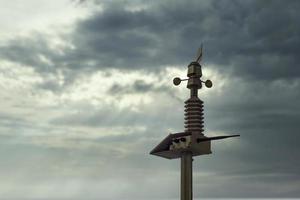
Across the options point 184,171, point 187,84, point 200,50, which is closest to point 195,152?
point 184,171

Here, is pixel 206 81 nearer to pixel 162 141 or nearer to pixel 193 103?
pixel 193 103

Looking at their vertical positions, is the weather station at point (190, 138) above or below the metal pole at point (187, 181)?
above

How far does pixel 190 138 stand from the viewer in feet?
Result: 179

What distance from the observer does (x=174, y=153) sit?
57031 mm

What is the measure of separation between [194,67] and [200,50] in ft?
8.89

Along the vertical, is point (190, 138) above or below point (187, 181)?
above

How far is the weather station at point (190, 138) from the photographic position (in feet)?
180

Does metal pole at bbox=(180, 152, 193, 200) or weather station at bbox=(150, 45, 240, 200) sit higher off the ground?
weather station at bbox=(150, 45, 240, 200)

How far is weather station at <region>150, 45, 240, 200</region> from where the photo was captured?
5491cm

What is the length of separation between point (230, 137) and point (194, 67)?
768 centimetres

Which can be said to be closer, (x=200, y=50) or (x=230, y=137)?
(x=230, y=137)

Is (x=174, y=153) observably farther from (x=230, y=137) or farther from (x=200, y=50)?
(x=200, y=50)

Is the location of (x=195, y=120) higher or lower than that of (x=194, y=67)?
lower

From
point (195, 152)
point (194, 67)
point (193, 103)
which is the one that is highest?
point (194, 67)
